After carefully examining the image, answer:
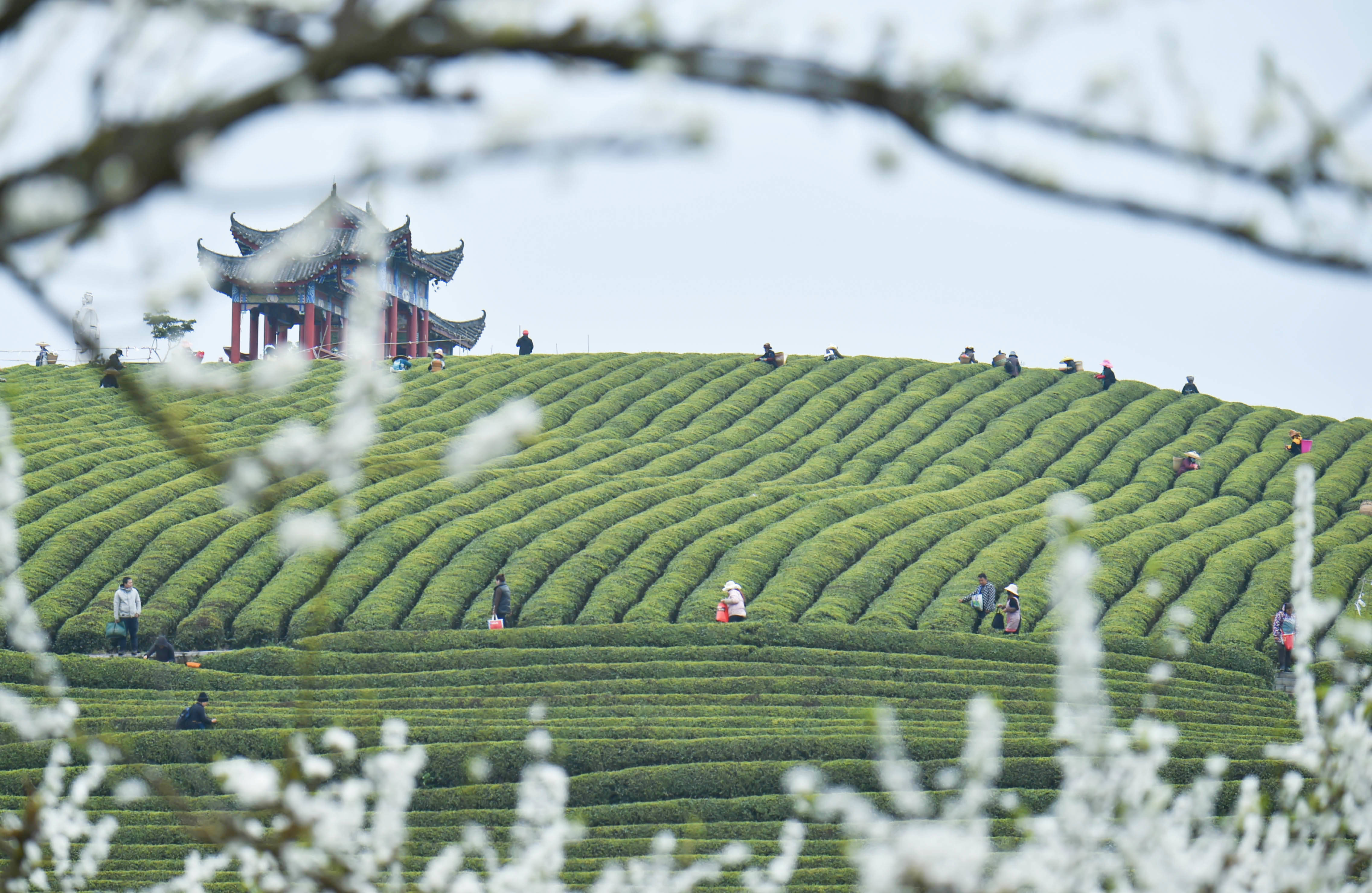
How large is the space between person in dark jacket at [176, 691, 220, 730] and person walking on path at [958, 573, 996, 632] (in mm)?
11307

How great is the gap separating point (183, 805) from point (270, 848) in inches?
13.5

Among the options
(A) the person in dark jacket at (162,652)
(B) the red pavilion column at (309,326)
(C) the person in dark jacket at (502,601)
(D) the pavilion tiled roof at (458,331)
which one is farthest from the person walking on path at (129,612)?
(D) the pavilion tiled roof at (458,331)

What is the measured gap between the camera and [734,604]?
20.3m

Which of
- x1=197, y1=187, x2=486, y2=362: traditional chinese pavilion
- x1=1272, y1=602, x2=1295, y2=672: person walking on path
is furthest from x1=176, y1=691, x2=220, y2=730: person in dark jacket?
x1=197, y1=187, x2=486, y2=362: traditional chinese pavilion

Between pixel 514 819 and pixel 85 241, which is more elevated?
pixel 85 241

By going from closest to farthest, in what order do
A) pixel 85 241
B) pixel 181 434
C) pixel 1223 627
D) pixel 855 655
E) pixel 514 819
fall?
1. pixel 85 241
2. pixel 181 434
3. pixel 514 819
4. pixel 855 655
5. pixel 1223 627

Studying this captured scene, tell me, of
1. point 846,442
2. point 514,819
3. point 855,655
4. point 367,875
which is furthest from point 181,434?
point 846,442

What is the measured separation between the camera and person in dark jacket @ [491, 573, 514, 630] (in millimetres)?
20328

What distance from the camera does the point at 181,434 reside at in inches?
79.0

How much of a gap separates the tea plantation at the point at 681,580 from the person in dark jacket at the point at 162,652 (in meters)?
0.59

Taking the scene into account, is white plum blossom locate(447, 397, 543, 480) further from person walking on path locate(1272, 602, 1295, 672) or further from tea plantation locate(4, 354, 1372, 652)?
person walking on path locate(1272, 602, 1295, 672)

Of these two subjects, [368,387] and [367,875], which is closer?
[368,387]

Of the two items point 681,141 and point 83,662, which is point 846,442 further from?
point 681,141

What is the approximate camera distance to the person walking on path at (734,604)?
2028cm
